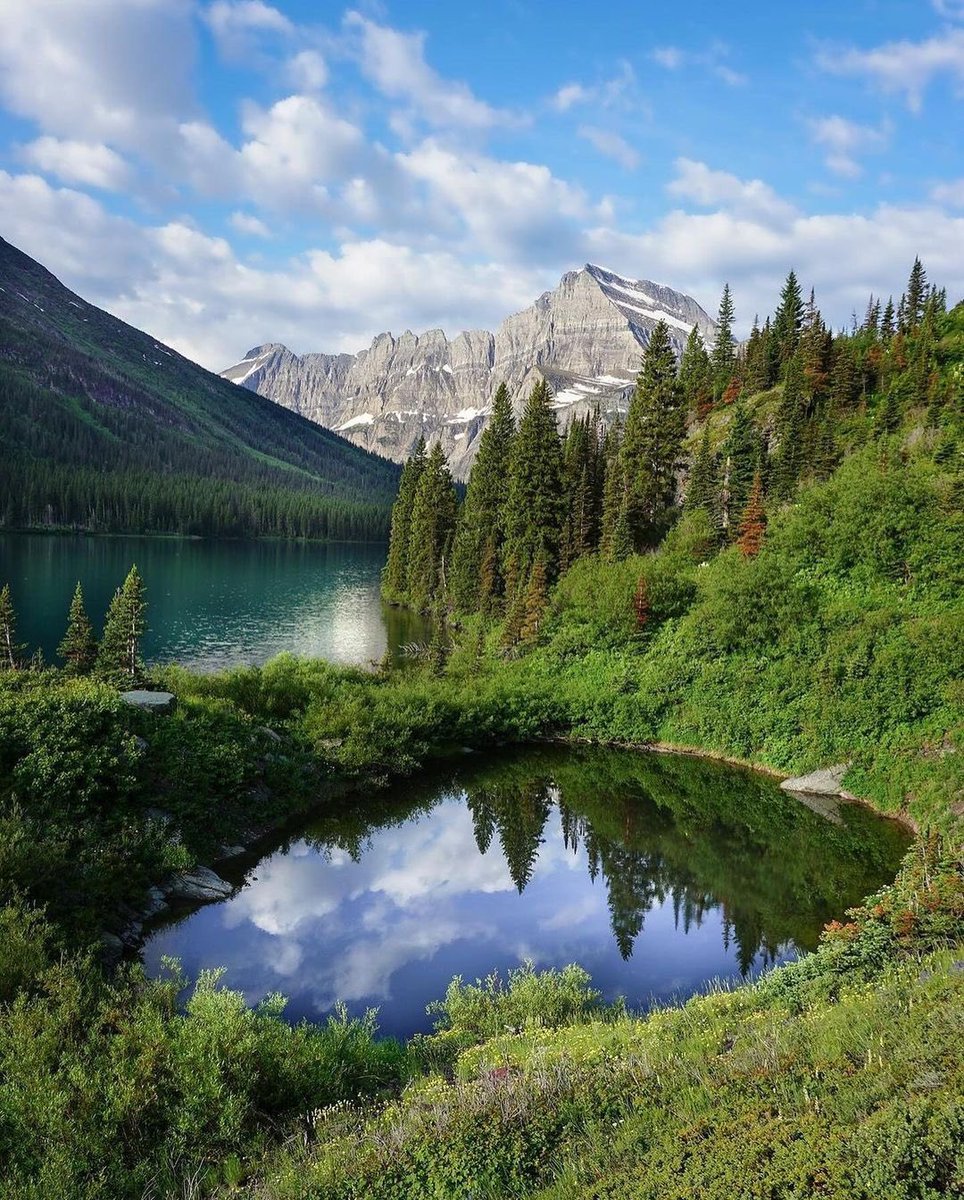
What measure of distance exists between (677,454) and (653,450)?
8.77ft

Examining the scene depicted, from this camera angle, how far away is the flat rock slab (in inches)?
1357

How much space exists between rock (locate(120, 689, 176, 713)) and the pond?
727cm

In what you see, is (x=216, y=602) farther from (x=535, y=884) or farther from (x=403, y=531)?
(x=535, y=884)

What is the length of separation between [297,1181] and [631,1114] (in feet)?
14.6

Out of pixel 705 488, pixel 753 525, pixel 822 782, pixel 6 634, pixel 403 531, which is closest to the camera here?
pixel 822 782

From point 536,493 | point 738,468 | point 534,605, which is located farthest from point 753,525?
point 536,493

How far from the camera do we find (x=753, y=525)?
158ft

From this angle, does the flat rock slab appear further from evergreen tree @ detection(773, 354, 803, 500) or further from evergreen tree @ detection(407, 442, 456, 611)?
evergreen tree @ detection(407, 442, 456, 611)

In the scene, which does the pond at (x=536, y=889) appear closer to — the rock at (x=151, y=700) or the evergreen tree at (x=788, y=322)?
the rock at (x=151, y=700)

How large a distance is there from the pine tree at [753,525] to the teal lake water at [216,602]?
29.3 m

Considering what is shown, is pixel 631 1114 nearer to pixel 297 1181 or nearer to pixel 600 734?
pixel 297 1181

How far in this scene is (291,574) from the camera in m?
130

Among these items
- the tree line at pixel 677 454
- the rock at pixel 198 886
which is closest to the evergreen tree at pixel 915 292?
the tree line at pixel 677 454

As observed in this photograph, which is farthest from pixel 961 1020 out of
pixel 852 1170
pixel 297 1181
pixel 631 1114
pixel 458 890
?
pixel 458 890
